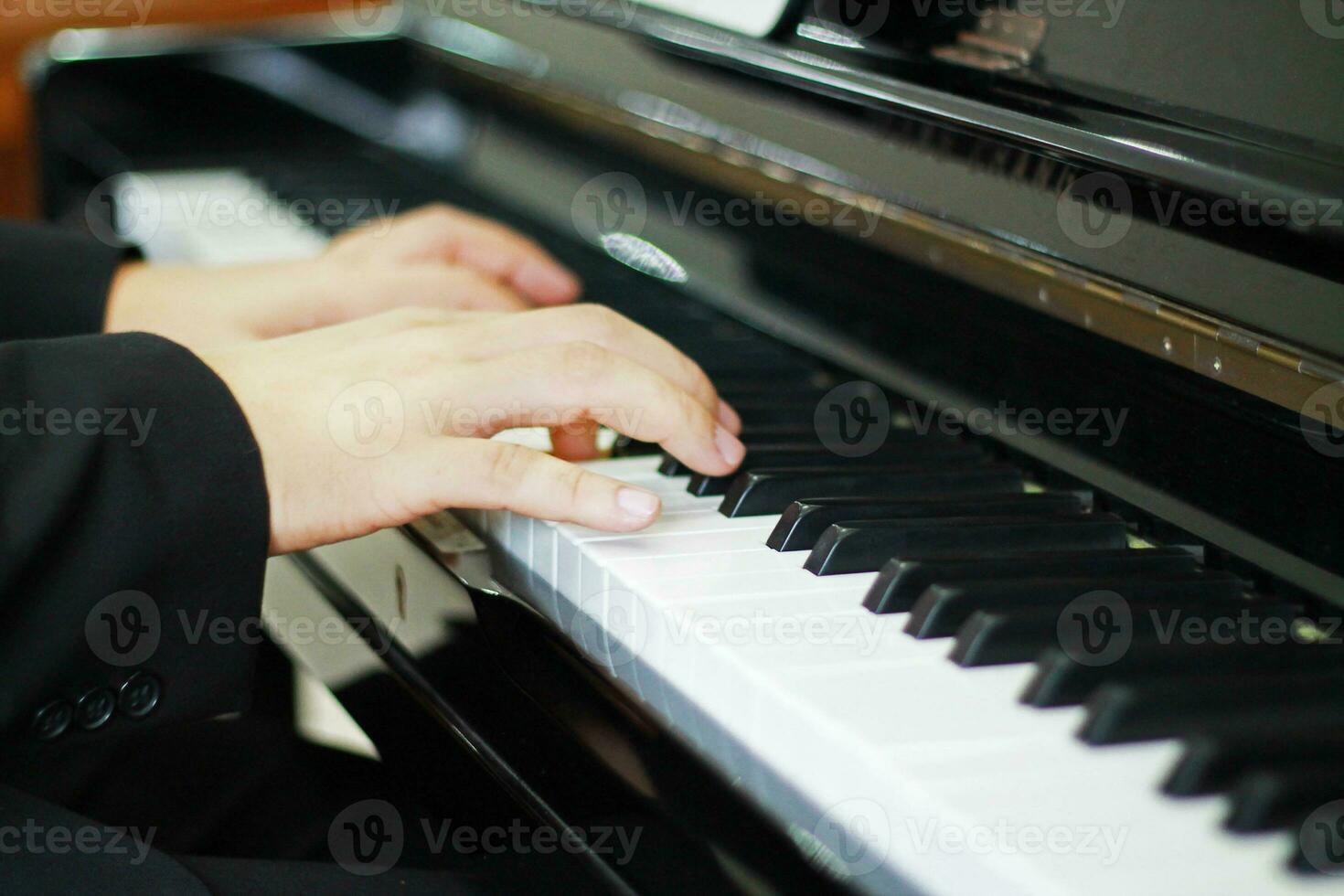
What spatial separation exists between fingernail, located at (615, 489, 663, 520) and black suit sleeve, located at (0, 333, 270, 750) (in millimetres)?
262

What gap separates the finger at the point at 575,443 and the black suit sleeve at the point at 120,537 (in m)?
0.23

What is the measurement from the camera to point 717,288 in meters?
1.35

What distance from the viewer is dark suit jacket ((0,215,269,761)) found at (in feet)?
2.70

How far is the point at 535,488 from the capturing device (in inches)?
31.9

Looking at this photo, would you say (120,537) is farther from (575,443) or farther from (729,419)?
(729,419)

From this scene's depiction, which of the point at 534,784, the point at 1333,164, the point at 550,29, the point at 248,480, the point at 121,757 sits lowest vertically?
the point at 121,757

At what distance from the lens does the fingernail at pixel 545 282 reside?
1.38 m

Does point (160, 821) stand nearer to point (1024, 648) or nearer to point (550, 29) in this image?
point (1024, 648)

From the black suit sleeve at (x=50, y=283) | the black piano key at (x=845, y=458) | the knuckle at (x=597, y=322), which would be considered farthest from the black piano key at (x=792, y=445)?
the black suit sleeve at (x=50, y=283)

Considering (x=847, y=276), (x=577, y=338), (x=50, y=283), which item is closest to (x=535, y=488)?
(x=577, y=338)

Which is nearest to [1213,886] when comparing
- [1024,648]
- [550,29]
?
[1024,648]

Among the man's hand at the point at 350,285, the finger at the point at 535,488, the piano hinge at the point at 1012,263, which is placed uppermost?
the piano hinge at the point at 1012,263

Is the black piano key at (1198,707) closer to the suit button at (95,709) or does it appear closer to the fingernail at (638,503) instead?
the fingernail at (638,503)

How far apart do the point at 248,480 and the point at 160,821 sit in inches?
16.3
